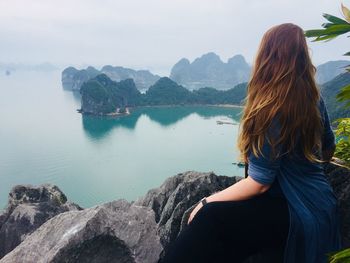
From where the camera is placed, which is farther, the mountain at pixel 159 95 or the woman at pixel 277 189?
the mountain at pixel 159 95

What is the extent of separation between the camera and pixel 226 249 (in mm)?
1973

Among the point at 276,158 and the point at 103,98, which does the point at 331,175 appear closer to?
the point at 276,158

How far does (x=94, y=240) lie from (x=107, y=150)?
199ft

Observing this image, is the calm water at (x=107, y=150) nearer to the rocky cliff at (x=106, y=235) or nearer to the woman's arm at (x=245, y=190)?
the rocky cliff at (x=106, y=235)

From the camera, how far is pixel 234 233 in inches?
77.0

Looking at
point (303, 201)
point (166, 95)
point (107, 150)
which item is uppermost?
point (303, 201)

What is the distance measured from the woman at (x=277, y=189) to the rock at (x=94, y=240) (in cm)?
157

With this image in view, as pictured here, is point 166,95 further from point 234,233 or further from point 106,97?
point 234,233

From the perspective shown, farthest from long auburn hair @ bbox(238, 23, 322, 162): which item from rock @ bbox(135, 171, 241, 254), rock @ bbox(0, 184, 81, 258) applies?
rock @ bbox(0, 184, 81, 258)

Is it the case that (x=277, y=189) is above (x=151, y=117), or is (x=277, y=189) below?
above

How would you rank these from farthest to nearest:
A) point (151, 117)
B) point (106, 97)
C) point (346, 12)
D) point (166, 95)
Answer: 1. point (166, 95)
2. point (106, 97)
3. point (151, 117)
4. point (346, 12)

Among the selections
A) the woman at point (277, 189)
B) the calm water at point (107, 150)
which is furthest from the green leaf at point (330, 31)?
the calm water at point (107, 150)

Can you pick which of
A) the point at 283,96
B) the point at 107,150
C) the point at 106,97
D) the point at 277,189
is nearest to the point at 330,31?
the point at 283,96

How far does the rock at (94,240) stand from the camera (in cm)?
331
